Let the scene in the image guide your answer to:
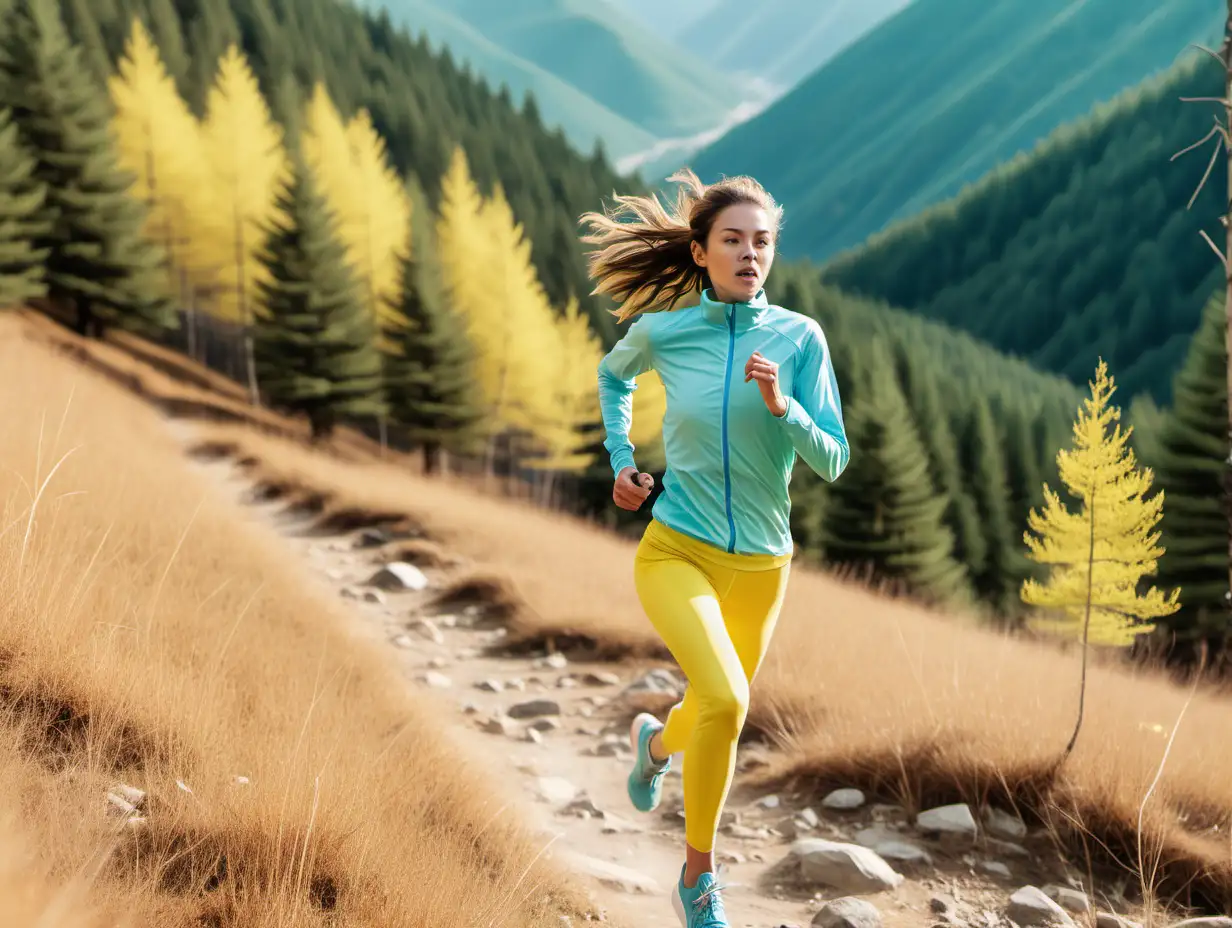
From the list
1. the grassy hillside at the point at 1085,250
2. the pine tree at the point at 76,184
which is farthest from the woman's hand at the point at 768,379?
the grassy hillside at the point at 1085,250

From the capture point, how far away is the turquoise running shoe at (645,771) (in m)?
4.14

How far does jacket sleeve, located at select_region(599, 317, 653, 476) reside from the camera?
12.0 feet

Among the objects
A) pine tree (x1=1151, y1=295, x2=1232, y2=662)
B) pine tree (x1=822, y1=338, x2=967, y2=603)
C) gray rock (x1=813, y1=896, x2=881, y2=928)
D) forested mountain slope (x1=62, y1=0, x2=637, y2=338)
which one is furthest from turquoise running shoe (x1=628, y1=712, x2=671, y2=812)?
forested mountain slope (x1=62, y1=0, x2=637, y2=338)

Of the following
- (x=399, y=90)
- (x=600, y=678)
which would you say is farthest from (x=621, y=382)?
(x=399, y=90)

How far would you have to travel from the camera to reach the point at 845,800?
16.0 feet

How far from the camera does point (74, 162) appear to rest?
30.6m

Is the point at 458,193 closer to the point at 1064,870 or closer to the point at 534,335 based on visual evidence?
the point at 534,335

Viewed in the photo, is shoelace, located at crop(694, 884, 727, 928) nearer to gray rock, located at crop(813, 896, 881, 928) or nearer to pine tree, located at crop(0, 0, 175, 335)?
gray rock, located at crop(813, 896, 881, 928)

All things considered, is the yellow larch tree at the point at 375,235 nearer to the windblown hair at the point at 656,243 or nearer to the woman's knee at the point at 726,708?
the windblown hair at the point at 656,243

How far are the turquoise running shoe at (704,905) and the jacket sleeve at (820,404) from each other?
1.36 metres

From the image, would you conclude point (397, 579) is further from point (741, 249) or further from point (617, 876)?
point (741, 249)

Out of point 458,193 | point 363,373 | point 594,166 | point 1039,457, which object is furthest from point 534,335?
point 594,166

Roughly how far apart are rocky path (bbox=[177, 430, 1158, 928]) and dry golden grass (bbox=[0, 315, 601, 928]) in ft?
1.58

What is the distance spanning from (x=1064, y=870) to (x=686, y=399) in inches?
107
